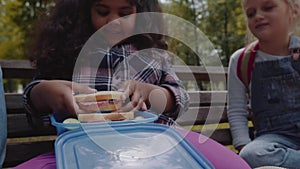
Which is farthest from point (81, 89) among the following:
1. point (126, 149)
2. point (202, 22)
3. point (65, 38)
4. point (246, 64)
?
point (202, 22)

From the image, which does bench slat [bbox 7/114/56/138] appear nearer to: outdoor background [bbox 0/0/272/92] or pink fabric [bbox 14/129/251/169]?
pink fabric [bbox 14/129/251/169]

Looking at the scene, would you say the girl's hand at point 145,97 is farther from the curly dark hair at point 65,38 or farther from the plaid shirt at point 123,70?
the curly dark hair at point 65,38

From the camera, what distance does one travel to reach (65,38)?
109 centimetres

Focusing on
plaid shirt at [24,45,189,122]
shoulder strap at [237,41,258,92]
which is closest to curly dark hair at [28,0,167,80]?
plaid shirt at [24,45,189,122]

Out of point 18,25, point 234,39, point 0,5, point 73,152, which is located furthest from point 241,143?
point 234,39

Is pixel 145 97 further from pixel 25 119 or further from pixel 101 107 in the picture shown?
pixel 25 119

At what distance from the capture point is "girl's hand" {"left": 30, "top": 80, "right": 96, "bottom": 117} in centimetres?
79

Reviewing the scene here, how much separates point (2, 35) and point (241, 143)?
4.43 meters

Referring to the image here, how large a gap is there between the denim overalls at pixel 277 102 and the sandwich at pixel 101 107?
52 cm

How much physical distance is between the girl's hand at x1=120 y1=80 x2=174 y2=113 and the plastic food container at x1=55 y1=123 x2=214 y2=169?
7 centimetres

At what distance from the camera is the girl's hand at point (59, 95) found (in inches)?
31.2

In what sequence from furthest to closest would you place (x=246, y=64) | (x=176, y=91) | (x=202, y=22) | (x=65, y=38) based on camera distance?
(x=202, y=22), (x=246, y=64), (x=65, y=38), (x=176, y=91)

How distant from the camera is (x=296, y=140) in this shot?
114cm

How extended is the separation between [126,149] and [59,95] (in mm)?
251
